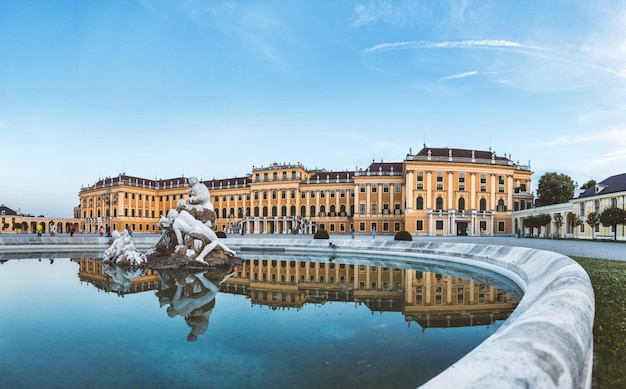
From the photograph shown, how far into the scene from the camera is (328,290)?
9.11 meters

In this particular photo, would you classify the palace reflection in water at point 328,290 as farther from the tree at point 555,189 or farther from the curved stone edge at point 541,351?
the tree at point 555,189

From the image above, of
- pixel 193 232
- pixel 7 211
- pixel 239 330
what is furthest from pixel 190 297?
pixel 7 211

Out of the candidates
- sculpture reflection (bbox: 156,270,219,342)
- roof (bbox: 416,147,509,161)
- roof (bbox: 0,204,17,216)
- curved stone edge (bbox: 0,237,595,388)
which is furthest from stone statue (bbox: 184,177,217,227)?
roof (bbox: 0,204,17,216)

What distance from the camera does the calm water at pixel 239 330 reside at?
405 centimetres

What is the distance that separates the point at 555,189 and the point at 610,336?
2575 inches

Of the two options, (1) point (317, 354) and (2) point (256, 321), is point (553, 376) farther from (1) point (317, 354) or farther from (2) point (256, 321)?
(2) point (256, 321)

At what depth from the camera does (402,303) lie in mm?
7609

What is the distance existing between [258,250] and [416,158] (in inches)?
1498

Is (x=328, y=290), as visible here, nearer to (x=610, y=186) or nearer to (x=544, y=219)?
(x=544, y=219)

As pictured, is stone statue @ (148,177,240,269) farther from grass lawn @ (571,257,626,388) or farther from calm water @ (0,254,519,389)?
grass lawn @ (571,257,626,388)

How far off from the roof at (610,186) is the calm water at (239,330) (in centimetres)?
3701

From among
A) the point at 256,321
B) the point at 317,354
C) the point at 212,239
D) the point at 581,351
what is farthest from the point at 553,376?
the point at 212,239

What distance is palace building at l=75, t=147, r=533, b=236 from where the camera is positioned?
5328cm

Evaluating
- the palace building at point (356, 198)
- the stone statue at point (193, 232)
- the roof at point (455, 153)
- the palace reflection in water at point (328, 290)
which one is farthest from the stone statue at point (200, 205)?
the roof at point (455, 153)
